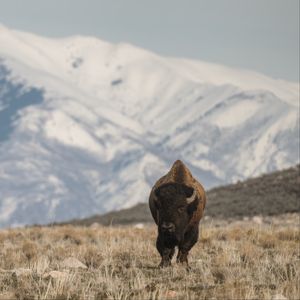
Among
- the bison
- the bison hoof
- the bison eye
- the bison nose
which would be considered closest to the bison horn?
the bison

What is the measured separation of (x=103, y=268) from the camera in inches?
614

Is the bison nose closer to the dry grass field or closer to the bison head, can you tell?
the bison head

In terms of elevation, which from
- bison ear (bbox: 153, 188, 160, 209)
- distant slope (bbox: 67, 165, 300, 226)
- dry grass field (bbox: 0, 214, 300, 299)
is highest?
distant slope (bbox: 67, 165, 300, 226)

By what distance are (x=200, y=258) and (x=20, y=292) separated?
6.51 m

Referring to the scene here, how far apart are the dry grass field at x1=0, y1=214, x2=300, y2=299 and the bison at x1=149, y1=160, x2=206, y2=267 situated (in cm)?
39

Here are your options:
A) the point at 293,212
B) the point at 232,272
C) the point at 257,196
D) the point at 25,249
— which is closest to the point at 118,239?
the point at 25,249

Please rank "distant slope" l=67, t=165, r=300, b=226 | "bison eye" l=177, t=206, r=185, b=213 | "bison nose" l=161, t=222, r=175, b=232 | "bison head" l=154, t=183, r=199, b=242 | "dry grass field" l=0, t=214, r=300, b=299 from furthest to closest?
"distant slope" l=67, t=165, r=300, b=226 < "bison eye" l=177, t=206, r=185, b=213 < "bison head" l=154, t=183, r=199, b=242 < "bison nose" l=161, t=222, r=175, b=232 < "dry grass field" l=0, t=214, r=300, b=299

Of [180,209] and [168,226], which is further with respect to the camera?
[180,209]

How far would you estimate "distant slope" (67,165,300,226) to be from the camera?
45.0 m

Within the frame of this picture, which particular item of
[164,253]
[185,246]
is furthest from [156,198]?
[185,246]

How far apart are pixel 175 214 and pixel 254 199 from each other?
34.7 meters

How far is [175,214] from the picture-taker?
15.5 metres

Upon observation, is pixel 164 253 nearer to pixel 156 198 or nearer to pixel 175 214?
pixel 175 214

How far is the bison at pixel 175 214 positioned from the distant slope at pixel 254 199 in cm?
2621
